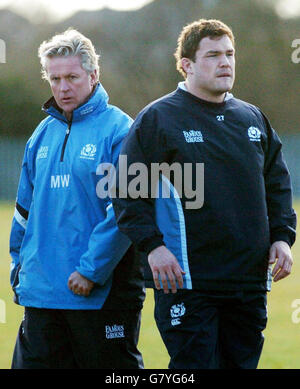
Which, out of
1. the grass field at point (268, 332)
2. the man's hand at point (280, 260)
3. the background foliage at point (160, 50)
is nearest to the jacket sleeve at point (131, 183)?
the man's hand at point (280, 260)

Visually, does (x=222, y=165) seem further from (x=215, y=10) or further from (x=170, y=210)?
(x=215, y=10)

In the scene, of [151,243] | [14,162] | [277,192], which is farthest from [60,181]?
[14,162]

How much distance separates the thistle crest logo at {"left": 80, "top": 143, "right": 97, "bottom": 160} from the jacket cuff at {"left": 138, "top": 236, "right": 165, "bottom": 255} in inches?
24.2

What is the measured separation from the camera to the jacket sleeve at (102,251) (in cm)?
450

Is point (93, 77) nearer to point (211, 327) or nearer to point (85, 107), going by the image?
point (85, 107)

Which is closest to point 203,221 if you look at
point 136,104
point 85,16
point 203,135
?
point 203,135

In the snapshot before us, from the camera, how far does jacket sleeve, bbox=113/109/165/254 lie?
14.2ft

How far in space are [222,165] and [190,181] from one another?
0.63 feet

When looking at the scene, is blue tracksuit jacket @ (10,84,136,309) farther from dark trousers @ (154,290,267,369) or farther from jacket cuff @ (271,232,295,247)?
jacket cuff @ (271,232,295,247)

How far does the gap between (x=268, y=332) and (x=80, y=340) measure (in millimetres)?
Answer: 3732

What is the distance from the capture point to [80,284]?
4.52 metres

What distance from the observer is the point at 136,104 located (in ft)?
124

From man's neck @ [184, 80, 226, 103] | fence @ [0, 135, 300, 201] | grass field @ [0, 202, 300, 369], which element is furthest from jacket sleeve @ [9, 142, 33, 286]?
fence @ [0, 135, 300, 201]

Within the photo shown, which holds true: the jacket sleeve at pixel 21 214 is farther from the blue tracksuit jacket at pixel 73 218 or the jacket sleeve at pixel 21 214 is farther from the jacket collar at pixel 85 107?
the jacket collar at pixel 85 107
